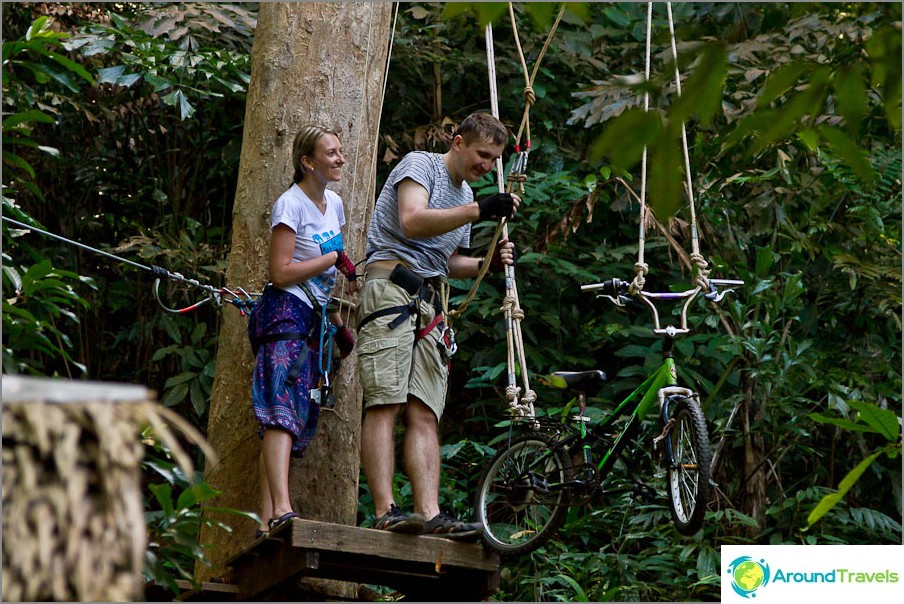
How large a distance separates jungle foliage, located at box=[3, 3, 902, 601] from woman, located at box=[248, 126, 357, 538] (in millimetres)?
1719

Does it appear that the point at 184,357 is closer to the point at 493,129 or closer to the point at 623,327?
the point at 623,327

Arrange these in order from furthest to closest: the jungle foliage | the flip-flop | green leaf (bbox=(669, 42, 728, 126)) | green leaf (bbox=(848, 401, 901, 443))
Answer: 1. the jungle foliage
2. the flip-flop
3. green leaf (bbox=(848, 401, 901, 443))
4. green leaf (bbox=(669, 42, 728, 126))

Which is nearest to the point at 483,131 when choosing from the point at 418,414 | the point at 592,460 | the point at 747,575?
the point at 418,414

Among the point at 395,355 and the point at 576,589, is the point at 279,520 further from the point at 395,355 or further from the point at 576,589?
the point at 576,589

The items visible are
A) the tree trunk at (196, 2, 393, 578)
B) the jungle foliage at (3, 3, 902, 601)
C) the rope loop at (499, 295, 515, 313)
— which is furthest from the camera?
the jungle foliage at (3, 3, 902, 601)

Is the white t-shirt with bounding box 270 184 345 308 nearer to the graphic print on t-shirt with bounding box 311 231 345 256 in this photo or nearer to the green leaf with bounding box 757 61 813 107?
the graphic print on t-shirt with bounding box 311 231 345 256

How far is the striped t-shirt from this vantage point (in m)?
4.36

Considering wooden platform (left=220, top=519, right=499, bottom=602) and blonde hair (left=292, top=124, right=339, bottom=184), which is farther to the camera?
blonde hair (left=292, top=124, right=339, bottom=184)

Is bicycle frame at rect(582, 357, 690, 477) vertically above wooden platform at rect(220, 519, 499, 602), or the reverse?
bicycle frame at rect(582, 357, 690, 477)

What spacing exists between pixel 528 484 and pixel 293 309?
42.3 inches

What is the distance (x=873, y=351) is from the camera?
6.84 m

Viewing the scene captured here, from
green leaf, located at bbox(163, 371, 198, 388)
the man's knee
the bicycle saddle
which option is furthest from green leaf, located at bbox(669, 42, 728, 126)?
green leaf, located at bbox(163, 371, 198, 388)

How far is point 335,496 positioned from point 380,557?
2.77 ft

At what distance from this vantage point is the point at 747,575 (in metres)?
4.68
